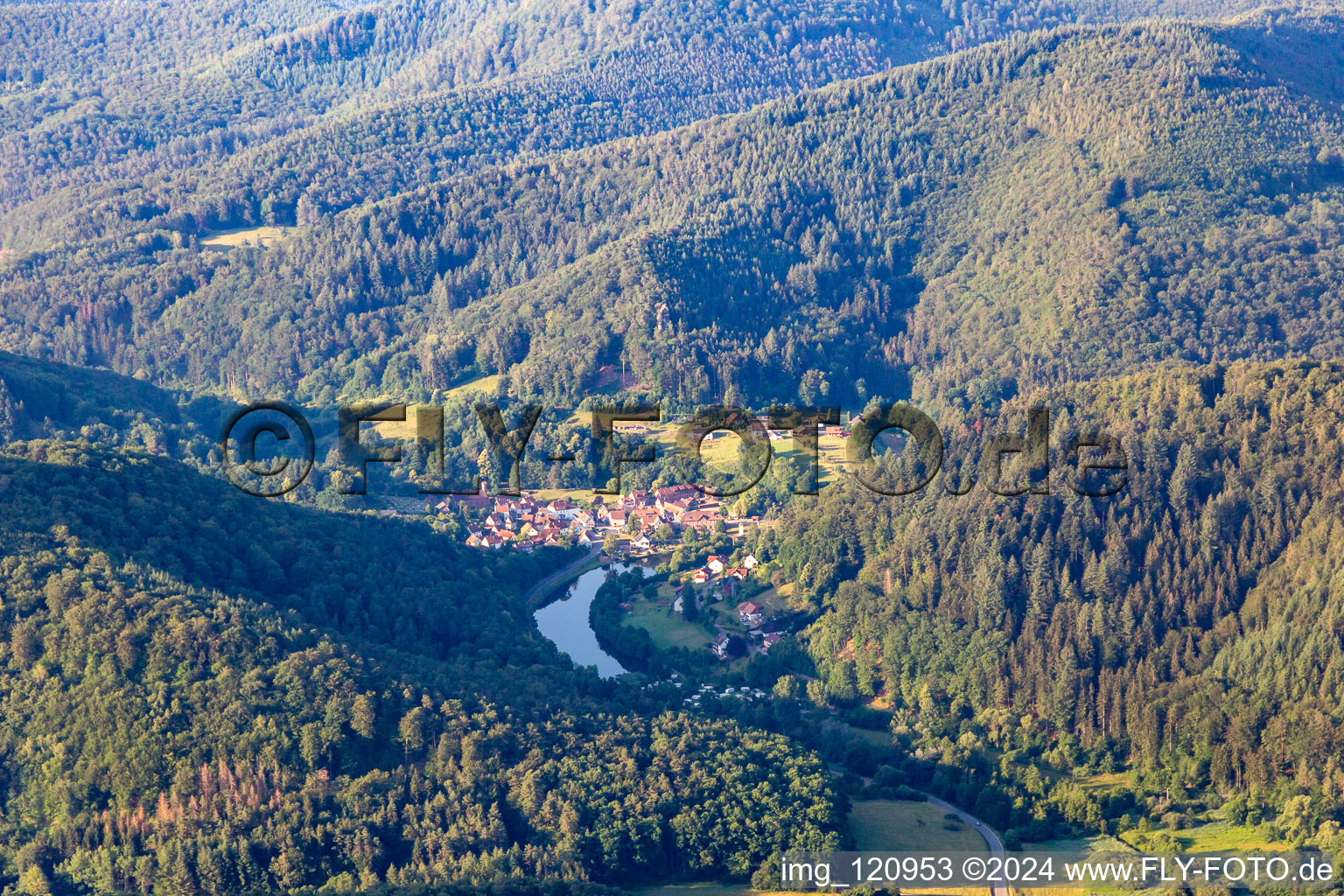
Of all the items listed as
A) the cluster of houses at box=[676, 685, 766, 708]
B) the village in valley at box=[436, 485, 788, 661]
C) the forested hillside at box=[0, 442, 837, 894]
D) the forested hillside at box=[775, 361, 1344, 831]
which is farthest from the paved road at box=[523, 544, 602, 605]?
the forested hillside at box=[0, 442, 837, 894]

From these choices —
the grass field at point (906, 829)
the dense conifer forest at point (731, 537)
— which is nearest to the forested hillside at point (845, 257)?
the dense conifer forest at point (731, 537)

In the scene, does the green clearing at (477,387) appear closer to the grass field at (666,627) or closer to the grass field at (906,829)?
the grass field at (666,627)

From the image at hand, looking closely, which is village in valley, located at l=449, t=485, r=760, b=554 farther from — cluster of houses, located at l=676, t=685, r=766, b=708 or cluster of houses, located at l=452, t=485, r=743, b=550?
cluster of houses, located at l=676, t=685, r=766, b=708

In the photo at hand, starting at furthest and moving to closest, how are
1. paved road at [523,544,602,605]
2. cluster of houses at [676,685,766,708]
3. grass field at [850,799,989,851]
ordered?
paved road at [523,544,602,605], cluster of houses at [676,685,766,708], grass field at [850,799,989,851]

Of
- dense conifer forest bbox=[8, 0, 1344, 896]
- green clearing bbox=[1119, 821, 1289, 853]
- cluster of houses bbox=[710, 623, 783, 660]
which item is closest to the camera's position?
dense conifer forest bbox=[8, 0, 1344, 896]

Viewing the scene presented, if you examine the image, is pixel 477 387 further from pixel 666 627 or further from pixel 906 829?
pixel 906 829

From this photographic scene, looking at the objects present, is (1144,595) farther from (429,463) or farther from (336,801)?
(429,463)
